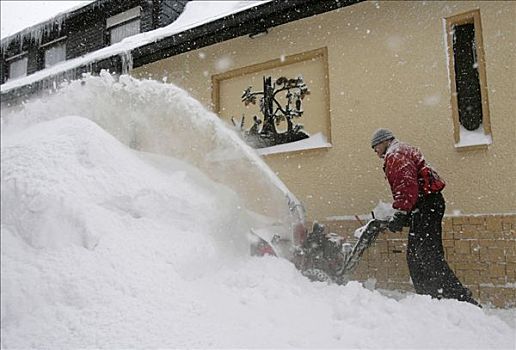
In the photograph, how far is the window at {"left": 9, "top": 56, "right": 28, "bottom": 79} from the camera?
13414 mm

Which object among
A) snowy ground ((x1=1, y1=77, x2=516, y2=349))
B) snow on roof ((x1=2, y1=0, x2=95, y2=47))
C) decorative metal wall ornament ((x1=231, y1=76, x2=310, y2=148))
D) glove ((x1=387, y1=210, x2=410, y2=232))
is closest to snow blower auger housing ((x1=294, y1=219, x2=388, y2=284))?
glove ((x1=387, y1=210, x2=410, y2=232))

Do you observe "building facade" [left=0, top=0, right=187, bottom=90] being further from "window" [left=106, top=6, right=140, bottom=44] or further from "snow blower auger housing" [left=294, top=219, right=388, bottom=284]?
"snow blower auger housing" [left=294, top=219, right=388, bottom=284]

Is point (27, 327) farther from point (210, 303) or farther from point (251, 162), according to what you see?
point (251, 162)

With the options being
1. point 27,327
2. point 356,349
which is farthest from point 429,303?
point 27,327

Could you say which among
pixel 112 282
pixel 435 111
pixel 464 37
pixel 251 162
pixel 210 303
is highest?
pixel 464 37

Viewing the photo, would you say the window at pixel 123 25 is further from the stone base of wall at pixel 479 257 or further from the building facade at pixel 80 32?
the stone base of wall at pixel 479 257

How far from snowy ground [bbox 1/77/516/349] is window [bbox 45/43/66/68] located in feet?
31.0

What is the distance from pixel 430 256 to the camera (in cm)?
420

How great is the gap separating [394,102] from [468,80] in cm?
88

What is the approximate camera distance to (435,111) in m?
5.27

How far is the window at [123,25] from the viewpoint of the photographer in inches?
418

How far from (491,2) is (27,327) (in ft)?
17.5

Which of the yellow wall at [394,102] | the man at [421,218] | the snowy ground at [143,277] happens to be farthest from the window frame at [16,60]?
the man at [421,218]

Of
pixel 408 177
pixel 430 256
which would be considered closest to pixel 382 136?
pixel 408 177
